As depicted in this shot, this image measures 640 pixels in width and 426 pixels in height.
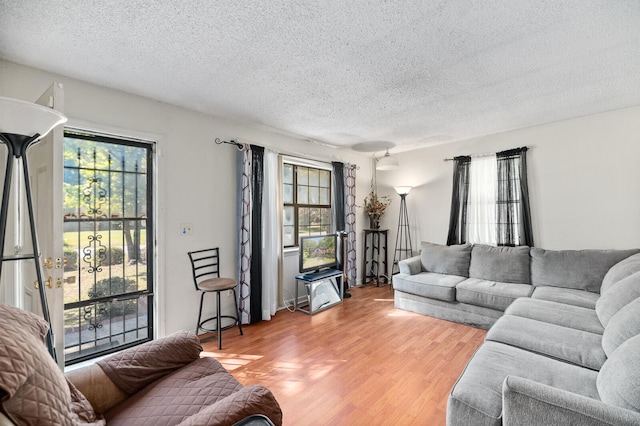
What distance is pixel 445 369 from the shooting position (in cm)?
232

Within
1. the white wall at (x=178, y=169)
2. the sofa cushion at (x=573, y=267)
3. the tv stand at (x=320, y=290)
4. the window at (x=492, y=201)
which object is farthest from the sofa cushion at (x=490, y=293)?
the white wall at (x=178, y=169)

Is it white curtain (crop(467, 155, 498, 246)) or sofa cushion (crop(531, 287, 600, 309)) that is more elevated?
white curtain (crop(467, 155, 498, 246))

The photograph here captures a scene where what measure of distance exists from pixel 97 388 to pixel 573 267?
167 inches

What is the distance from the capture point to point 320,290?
385cm

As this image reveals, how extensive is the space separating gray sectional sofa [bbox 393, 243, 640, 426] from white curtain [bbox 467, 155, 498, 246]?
12.4 inches

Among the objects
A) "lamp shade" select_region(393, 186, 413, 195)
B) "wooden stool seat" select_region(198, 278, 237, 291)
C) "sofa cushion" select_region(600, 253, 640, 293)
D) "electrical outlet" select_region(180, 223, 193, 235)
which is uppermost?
"lamp shade" select_region(393, 186, 413, 195)

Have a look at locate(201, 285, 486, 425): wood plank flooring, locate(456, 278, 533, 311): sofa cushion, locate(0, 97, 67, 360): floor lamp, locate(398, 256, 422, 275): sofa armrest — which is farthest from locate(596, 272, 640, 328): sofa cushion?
locate(0, 97, 67, 360): floor lamp

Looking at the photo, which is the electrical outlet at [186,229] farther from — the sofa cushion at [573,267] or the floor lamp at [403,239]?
the sofa cushion at [573,267]

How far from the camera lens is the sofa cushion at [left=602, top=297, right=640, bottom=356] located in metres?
1.42

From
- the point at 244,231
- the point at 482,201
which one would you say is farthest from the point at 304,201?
the point at 482,201

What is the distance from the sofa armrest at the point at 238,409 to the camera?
96cm

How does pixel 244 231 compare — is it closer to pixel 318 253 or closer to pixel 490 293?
pixel 318 253

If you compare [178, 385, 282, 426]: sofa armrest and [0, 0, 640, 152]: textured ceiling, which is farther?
[0, 0, 640, 152]: textured ceiling

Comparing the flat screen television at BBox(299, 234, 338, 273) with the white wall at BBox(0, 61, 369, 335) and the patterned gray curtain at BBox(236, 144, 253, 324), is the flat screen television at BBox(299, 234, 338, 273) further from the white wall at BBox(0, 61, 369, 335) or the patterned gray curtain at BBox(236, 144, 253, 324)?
the white wall at BBox(0, 61, 369, 335)
